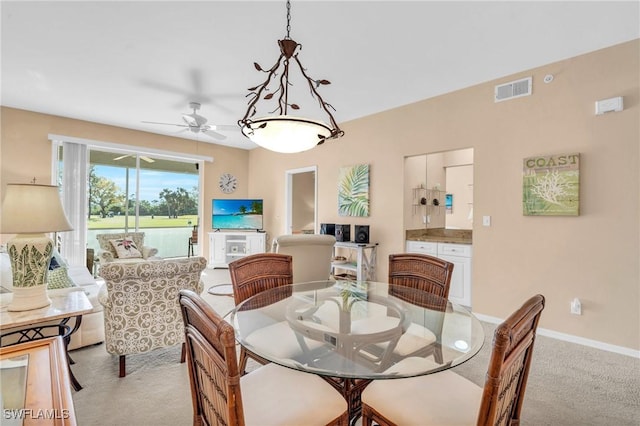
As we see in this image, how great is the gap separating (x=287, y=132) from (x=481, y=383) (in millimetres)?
2178

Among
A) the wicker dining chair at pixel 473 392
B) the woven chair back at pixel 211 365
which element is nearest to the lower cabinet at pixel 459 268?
the wicker dining chair at pixel 473 392

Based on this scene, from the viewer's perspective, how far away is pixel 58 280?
285 centimetres

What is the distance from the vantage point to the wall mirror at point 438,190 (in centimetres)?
457

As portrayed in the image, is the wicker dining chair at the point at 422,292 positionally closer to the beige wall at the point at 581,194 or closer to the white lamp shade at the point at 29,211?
the beige wall at the point at 581,194

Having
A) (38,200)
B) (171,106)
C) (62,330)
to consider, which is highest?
(171,106)

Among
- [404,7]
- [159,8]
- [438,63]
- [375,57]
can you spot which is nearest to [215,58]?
[159,8]

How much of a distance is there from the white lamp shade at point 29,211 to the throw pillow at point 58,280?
42.7 inches

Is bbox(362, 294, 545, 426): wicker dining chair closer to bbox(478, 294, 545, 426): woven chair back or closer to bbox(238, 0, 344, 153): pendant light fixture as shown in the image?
bbox(478, 294, 545, 426): woven chair back

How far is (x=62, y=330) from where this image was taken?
7.05 feet

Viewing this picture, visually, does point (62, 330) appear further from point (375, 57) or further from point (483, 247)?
point (483, 247)

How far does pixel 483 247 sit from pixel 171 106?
454 cm

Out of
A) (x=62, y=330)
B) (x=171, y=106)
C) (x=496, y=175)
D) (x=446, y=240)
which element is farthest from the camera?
(x=171, y=106)

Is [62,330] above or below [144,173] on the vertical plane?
below

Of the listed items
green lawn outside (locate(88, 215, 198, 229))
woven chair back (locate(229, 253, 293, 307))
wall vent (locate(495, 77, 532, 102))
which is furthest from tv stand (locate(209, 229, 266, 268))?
wall vent (locate(495, 77, 532, 102))
